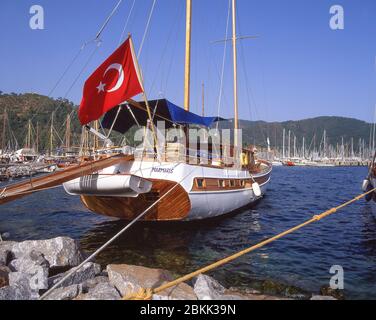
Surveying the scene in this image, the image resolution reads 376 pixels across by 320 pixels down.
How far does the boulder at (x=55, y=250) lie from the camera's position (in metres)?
9.50

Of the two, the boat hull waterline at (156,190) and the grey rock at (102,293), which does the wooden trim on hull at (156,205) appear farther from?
the grey rock at (102,293)

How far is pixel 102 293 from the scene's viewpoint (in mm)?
6801

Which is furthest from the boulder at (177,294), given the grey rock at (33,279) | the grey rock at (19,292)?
the grey rock at (33,279)

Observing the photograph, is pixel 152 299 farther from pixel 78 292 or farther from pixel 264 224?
pixel 264 224

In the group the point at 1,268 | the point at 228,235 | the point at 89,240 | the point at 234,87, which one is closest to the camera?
the point at 1,268

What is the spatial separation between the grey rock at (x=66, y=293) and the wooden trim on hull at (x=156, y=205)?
19.3 ft

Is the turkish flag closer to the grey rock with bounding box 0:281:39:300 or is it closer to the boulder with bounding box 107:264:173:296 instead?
the boulder with bounding box 107:264:173:296

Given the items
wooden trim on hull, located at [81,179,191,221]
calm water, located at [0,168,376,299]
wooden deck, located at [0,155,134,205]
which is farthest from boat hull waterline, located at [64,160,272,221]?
calm water, located at [0,168,376,299]

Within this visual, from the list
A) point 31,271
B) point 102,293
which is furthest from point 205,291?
point 31,271

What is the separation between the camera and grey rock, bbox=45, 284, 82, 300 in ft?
21.8

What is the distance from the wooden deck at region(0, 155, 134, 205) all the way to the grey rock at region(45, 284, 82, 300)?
4153mm
